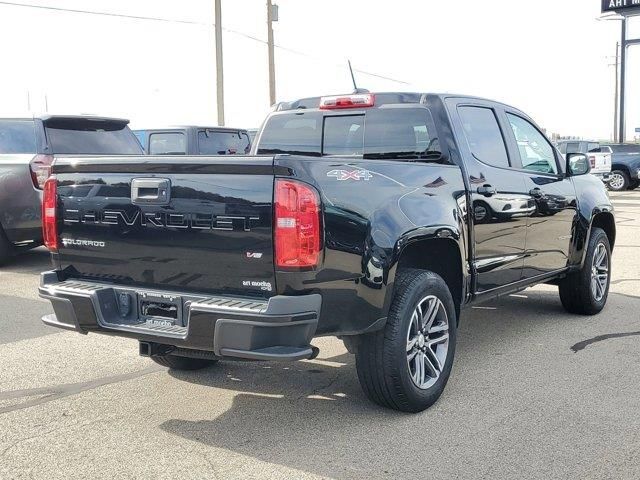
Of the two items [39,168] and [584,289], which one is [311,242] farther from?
[39,168]

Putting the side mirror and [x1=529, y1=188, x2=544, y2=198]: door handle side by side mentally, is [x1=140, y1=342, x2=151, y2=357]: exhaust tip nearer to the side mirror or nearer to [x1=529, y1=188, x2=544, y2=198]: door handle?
[x1=529, y1=188, x2=544, y2=198]: door handle

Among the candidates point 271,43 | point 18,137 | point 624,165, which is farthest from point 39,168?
point 624,165

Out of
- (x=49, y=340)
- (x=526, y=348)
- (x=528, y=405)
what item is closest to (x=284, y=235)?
(x=528, y=405)

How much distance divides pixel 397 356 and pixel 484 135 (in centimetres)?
208

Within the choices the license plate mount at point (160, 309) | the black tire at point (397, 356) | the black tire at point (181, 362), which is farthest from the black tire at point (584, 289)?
the license plate mount at point (160, 309)

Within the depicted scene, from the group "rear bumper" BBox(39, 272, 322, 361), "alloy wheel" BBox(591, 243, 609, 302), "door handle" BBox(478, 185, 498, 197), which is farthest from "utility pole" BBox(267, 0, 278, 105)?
"rear bumper" BBox(39, 272, 322, 361)

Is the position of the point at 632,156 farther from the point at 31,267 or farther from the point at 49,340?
the point at 49,340

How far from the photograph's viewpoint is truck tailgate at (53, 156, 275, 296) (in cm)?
371

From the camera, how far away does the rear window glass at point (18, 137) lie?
959 cm

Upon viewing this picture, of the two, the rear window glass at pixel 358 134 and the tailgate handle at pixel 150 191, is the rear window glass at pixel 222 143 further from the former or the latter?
the tailgate handle at pixel 150 191

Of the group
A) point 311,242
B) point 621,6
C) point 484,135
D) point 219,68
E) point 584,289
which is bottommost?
point 584,289

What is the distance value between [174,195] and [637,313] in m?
4.90

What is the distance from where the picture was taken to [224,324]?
362cm

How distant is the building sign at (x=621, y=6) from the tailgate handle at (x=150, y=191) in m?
34.3
